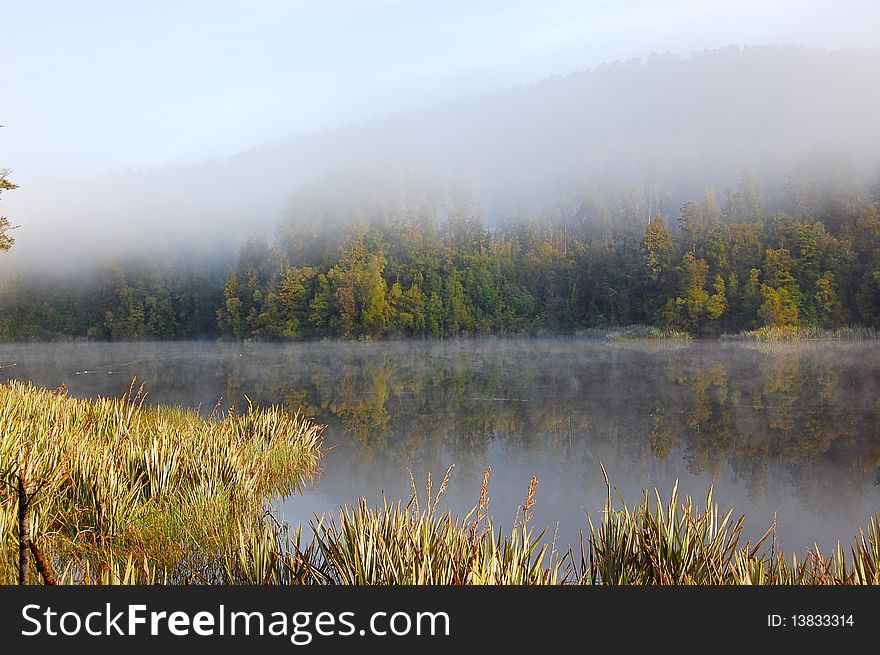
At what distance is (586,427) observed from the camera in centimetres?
1533

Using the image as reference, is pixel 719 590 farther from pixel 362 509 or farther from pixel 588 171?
pixel 588 171

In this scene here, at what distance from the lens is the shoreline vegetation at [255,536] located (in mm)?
4430

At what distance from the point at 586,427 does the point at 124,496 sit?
1069 cm

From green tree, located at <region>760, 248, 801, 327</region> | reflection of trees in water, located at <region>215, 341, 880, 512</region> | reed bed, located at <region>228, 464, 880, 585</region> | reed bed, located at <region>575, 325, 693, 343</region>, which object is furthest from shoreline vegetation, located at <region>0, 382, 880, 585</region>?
reed bed, located at <region>575, 325, 693, 343</region>

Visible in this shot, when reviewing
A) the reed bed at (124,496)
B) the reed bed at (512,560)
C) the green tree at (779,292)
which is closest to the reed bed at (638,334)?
the green tree at (779,292)

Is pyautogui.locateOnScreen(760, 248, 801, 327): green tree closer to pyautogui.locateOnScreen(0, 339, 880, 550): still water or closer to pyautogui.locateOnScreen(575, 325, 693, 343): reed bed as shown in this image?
pyautogui.locateOnScreen(575, 325, 693, 343): reed bed

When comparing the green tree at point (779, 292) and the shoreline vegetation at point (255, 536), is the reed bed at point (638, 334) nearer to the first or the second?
the green tree at point (779, 292)

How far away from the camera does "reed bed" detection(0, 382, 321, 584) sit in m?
5.36

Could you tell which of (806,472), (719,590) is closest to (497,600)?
(719,590)

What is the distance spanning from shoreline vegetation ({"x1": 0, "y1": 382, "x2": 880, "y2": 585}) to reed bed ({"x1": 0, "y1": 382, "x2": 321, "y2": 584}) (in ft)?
0.07

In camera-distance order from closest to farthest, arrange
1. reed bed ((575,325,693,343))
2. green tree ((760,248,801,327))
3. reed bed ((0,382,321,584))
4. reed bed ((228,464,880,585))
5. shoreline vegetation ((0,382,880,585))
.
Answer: reed bed ((228,464,880,585)) → shoreline vegetation ((0,382,880,585)) → reed bed ((0,382,321,584)) → green tree ((760,248,801,327)) → reed bed ((575,325,693,343))

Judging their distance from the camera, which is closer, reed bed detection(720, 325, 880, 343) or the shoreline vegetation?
the shoreline vegetation

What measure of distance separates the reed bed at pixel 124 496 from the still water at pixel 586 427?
1.09 m

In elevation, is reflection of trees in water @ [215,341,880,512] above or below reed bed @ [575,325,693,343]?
above
